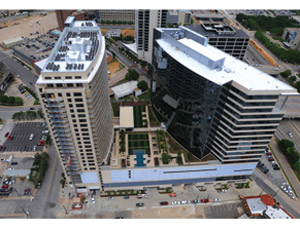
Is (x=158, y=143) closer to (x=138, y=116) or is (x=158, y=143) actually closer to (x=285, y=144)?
(x=138, y=116)

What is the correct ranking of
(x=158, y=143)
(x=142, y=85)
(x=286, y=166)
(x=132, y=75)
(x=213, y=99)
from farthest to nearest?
(x=132, y=75), (x=142, y=85), (x=286, y=166), (x=158, y=143), (x=213, y=99)

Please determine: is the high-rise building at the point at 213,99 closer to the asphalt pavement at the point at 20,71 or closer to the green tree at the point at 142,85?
the green tree at the point at 142,85

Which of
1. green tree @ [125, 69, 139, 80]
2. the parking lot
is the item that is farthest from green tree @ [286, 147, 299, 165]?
the parking lot

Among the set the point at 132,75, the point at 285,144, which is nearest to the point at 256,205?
the point at 285,144

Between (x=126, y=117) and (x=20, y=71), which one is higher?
(x=126, y=117)

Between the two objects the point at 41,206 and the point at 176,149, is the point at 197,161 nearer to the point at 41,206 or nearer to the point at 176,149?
the point at 176,149

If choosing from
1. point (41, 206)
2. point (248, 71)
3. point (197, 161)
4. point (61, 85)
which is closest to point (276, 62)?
point (248, 71)
